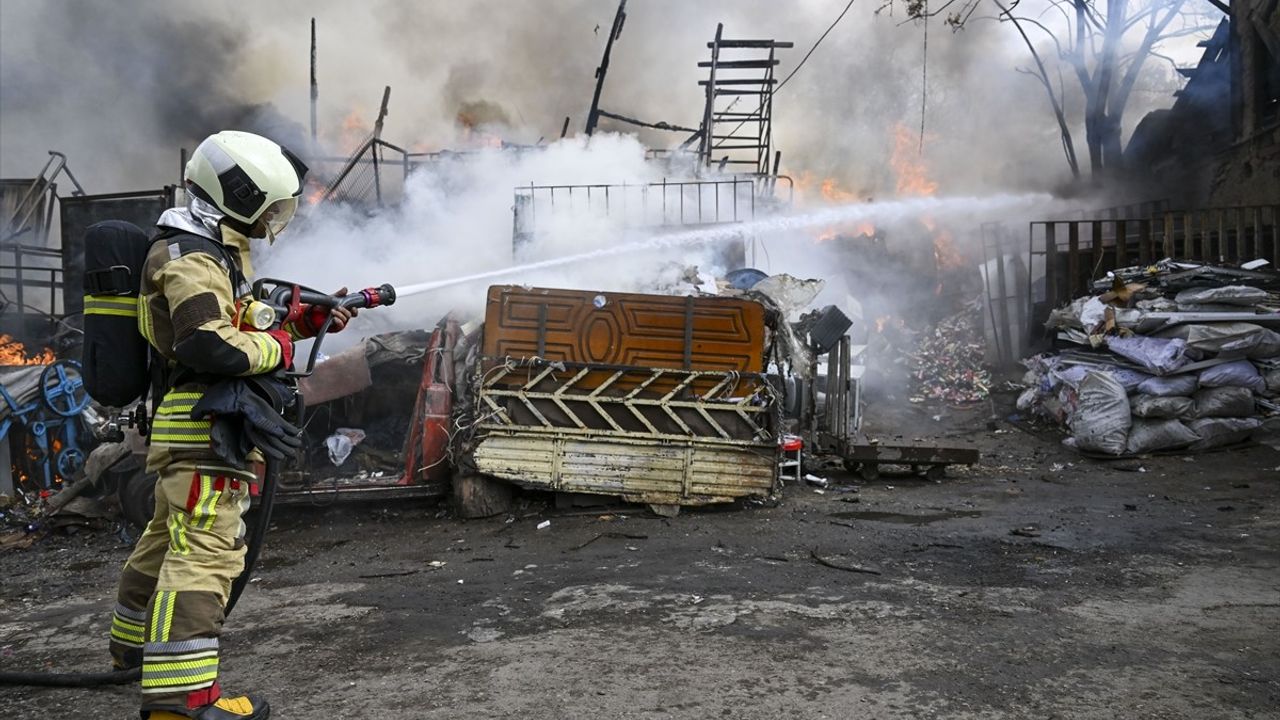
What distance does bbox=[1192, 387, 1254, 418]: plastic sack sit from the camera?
26.3 feet

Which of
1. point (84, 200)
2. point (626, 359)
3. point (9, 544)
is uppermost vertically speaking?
point (84, 200)

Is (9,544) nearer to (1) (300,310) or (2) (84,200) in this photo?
(1) (300,310)

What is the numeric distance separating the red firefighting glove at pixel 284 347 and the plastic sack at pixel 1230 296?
8598 mm

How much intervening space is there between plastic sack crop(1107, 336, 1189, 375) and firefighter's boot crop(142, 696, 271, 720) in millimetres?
8278

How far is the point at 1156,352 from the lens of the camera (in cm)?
819

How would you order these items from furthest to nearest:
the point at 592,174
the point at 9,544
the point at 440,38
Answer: the point at 440,38, the point at 592,174, the point at 9,544

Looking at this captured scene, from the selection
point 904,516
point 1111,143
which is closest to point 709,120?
point 904,516

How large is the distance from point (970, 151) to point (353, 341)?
53.7 ft

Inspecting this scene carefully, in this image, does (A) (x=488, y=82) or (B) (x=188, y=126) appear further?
(A) (x=488, y=82)

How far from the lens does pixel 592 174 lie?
9.85 m

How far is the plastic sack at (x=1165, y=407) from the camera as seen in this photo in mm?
8094

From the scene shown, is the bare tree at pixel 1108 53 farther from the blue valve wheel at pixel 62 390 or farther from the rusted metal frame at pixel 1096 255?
the blue valve wheel at pixel 62 390

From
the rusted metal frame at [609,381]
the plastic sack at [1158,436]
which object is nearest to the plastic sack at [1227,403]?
the plastic sack at [1158,436]

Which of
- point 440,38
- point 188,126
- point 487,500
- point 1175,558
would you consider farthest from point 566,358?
point 440,38
